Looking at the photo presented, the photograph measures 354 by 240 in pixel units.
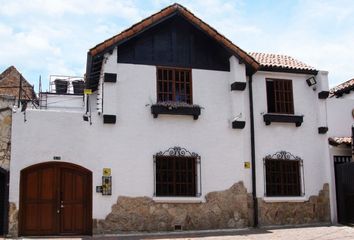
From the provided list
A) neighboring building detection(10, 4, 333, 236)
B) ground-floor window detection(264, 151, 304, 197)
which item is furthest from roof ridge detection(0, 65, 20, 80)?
ground-floor window detection(264, 151, 304, 197)

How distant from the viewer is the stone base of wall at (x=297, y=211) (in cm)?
1659

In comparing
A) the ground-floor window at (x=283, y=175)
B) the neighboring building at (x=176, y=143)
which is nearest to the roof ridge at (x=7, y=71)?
the neighboring building at (x=176, y=143)

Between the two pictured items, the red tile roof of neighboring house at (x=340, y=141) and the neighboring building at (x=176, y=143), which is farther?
the red tile roof of neighboring house at (x=340, y=141)

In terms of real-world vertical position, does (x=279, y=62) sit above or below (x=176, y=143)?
above

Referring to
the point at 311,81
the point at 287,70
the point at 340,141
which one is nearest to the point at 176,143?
the point at 287,70

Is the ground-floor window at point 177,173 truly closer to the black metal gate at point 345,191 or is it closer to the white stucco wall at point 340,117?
the black metal gate at point 345,191

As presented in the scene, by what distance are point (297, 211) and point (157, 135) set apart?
5893 millimetres

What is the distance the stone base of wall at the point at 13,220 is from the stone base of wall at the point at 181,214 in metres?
2.34

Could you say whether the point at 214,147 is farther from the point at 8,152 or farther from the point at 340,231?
the point at 8,152

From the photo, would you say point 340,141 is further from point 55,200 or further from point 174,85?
point 55,200

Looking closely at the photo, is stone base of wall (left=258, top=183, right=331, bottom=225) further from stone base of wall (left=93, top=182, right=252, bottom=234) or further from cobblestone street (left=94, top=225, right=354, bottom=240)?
cobblestone street (left=94, top=225, right=354, bottom=240)

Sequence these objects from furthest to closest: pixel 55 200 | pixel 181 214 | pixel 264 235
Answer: pixel 181 214 < pixel 55 200 < pixel 264 235

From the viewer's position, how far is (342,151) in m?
18.0

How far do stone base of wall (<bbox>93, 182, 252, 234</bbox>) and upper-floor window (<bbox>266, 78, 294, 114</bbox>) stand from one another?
3467 mm
